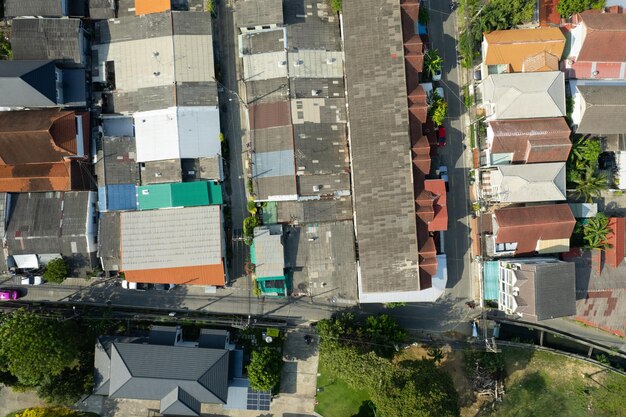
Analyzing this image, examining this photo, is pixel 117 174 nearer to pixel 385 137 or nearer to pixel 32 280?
pixel 32 280

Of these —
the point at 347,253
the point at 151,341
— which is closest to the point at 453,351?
the point at 347,253

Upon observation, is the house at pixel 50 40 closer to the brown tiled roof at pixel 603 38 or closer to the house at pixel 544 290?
the house at pixel 544 290

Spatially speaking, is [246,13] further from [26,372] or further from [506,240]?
[26,372]

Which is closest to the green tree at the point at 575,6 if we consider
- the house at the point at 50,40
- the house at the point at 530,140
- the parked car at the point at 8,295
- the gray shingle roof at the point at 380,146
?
the house at the point at 530,140

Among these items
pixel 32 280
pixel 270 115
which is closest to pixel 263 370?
pixel 270 115

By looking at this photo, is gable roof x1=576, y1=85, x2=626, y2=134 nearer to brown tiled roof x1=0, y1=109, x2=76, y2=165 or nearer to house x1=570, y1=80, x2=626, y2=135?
house x1=570, y1=80, x2=626, y2=135

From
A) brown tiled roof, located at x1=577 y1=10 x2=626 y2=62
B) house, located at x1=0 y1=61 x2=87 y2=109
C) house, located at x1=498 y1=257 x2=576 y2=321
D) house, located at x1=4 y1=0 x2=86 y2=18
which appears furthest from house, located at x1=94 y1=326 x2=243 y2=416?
brown tiled roof, located at x1=577 y1=10 x2=626 y2=62
